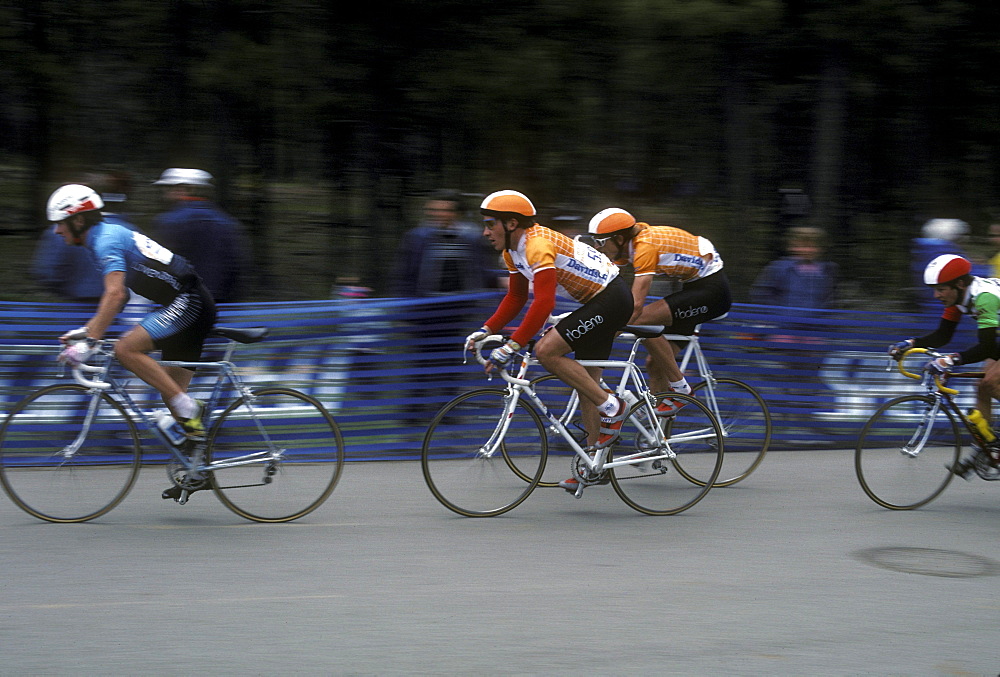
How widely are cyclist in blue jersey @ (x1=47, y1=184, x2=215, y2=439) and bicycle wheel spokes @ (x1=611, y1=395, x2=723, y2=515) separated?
275 centimetres

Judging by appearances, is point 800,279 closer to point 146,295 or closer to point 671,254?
point 671,254

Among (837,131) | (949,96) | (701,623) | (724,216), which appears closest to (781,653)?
(701,623)

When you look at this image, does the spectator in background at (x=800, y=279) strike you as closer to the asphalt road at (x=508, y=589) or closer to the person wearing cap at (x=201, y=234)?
the asphalt road at (x=508, y=589)

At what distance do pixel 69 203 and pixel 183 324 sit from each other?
0.95m

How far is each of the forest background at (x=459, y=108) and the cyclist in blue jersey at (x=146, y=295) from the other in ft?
17.1

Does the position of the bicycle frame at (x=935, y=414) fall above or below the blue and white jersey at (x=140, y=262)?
below

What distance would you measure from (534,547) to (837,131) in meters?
11.1

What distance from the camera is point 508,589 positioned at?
536 cm

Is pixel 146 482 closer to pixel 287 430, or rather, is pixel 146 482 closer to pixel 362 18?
pixel 287 430

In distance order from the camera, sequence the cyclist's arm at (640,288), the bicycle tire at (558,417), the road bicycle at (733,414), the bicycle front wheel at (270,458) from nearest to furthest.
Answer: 1. the bicycle front wheel at (270,458)
2. the bicycle tire at (558,417)
3. the cyclist's arm at (640,288)
4. the road bicycle at (733,414)

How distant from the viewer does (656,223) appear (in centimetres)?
1362

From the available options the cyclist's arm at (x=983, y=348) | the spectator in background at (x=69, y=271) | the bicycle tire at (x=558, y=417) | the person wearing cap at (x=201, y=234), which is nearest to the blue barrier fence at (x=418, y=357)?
the person wearing cap at (x=201, y=234)

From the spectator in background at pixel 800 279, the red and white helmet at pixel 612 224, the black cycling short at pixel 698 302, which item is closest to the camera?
the red and white helmet at pixel 612 224

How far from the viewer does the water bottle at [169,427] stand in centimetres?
640
